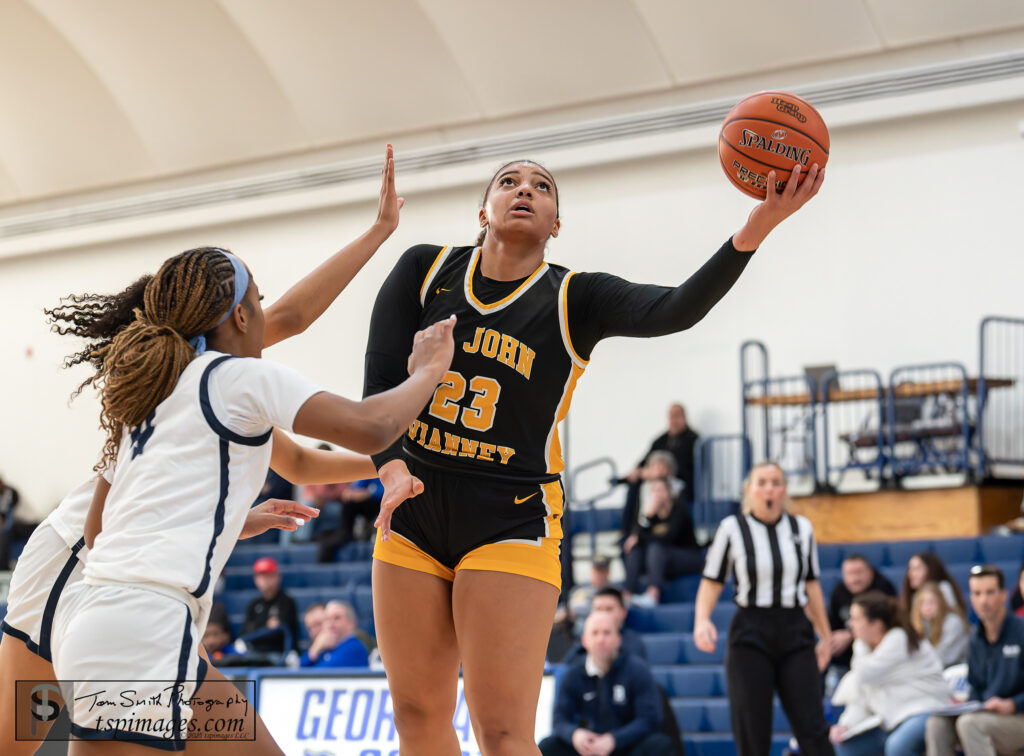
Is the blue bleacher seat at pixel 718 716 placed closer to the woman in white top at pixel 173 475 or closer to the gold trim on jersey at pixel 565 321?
the gold trim on jersey at pixel 565 321

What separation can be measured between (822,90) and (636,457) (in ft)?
15.7

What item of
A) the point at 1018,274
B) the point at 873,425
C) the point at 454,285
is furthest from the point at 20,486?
the point at 454,285

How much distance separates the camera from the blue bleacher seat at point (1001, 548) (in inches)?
432

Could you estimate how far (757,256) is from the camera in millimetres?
14898

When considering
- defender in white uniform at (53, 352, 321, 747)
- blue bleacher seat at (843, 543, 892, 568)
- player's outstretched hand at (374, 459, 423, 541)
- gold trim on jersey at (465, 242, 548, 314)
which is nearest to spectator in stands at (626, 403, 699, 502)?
blue bleacher seat at (843, 543, 892, 568)

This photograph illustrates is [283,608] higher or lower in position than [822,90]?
lower

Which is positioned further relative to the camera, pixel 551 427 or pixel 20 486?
pixel 20 486

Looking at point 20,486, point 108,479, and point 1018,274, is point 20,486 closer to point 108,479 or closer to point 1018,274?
point 1018,274

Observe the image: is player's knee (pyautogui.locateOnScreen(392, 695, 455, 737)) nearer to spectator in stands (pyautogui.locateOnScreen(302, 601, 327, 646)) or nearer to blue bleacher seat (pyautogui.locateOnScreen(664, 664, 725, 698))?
blue bleacher seat (pyautogui.locateOnScreen(664, 664, 725, 698))

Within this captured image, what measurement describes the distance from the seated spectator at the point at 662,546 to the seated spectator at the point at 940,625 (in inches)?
131

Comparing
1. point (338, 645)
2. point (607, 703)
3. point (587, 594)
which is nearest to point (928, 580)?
point (607, 703)

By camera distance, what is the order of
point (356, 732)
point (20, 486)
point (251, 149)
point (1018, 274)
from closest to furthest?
point (356, 732)
point (1018, 274)
point (251, 149)
point (20, 486)

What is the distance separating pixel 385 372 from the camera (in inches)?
144

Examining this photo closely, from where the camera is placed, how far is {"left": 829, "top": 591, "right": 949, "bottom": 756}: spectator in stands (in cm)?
782
